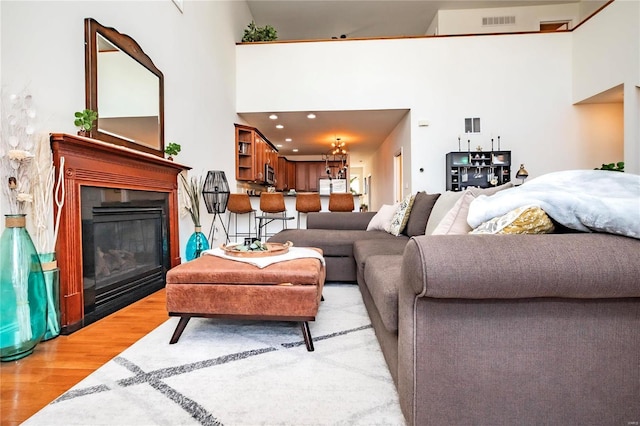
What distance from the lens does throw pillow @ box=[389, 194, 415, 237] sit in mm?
3109

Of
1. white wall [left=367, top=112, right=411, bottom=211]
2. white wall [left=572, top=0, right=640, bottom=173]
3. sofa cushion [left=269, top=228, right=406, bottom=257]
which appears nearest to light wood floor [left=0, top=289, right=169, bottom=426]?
sofa cushion [left=269, top=228, right=406, bottom=257]

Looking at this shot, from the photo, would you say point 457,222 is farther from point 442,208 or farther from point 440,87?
point 440,87

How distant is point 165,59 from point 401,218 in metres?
3.14

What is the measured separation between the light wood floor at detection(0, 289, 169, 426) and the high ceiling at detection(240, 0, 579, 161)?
15.9 ft

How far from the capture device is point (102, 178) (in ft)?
7.88

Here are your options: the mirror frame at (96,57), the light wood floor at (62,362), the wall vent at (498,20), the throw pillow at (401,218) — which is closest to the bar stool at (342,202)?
the throw pillow at (401,218)

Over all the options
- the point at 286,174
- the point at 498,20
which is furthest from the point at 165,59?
the point at 286,174

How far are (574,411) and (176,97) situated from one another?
4.32m

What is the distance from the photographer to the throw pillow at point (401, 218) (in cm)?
311

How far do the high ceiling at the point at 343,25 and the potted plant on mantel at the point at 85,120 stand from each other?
414cm

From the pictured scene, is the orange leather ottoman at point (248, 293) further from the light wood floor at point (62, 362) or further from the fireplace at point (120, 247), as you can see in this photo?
the fireplace at point (120, 247)

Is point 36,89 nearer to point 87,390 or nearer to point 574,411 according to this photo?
point 87,390

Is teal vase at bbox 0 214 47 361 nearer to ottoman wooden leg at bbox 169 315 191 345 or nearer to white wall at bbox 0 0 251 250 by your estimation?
ottoman wooden leg at bbox 169 315 191 345

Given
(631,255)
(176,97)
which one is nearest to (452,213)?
(631,255)
